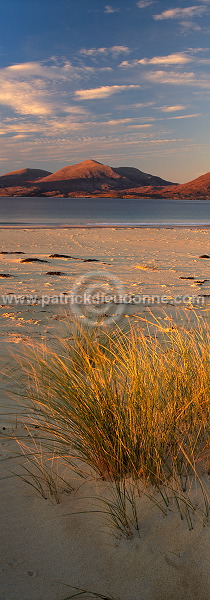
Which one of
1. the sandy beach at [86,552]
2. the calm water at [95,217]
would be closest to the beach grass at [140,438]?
the sandy beach at [86,552]

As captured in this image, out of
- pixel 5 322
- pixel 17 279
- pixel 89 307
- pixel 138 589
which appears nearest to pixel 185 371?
pixel 138 589

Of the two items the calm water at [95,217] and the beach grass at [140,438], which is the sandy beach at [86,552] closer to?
the beach grass at [140,438]

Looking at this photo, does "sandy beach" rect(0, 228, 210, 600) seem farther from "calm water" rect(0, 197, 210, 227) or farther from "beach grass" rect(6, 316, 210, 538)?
"calm water" rect(0, 197, 210, 227)

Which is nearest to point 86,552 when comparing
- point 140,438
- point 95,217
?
point 140,438

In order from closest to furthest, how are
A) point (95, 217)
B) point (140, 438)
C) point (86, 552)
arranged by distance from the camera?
point (86, 552), point (140, 438), point (95, 217)

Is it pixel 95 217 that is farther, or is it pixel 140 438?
pixel 95 217

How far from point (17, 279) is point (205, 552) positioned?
9318 mm

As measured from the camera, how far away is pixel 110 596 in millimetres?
2014

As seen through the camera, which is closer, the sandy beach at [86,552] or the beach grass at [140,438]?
the sandy beach at [86,552]

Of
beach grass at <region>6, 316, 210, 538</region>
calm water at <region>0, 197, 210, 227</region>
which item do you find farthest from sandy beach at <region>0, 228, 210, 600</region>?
calm water at <region>0, 197, 210, 227</region>

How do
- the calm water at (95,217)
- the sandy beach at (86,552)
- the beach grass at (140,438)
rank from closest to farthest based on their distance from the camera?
the sandy beach at (86,552), the beach grass at (140,438), the calm water at (95,217)

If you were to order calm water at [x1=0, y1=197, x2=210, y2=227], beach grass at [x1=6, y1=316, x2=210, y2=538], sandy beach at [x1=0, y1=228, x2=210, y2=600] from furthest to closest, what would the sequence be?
calm water at [x1=0, y1=197, x2=210, y2=227], beach grass at [x1=6, y1=316, x2=210, y2=538], sandy beach at [x1=0, y1=228, x2=210, y2=600]

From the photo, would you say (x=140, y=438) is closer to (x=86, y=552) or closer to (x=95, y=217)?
(x=86, y=552)

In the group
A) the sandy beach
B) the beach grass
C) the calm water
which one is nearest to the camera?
the sandy beach
